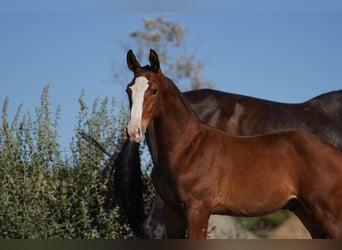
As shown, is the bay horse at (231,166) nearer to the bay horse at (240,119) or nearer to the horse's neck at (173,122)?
the horse's neck at (173,122)

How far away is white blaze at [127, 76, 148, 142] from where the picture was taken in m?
4.64

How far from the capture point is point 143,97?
4.76m

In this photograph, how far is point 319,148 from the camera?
5.20 meters

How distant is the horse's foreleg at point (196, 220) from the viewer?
4.72m

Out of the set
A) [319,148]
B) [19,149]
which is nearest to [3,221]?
[19,149]

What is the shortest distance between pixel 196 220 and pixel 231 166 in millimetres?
563

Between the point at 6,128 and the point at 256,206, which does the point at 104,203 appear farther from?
the point at 256,206

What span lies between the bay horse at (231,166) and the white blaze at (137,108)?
0.03ft

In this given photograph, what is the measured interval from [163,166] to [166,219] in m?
0.43

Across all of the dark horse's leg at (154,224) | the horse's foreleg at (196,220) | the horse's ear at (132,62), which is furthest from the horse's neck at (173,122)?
the dark horse's leg at (154,224)

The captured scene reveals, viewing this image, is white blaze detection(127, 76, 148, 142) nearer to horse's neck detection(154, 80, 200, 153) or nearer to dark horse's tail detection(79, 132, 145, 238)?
horse's neck detection(154, 80, 200, 153)

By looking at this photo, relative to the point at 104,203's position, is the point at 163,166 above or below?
above

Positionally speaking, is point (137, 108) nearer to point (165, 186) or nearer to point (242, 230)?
point (165, 186)

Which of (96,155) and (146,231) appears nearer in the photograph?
(146,231)
